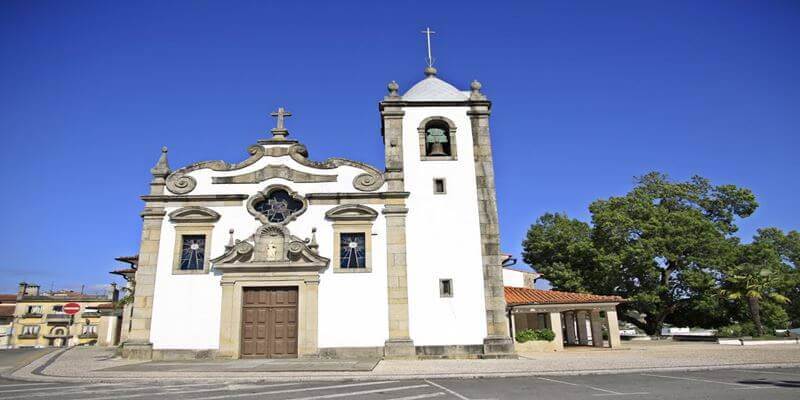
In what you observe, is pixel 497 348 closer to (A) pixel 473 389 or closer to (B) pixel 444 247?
(B) pixel 444 247

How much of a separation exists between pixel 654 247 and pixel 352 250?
2174 cm

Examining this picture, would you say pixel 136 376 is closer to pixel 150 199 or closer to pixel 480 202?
pixel 150 199

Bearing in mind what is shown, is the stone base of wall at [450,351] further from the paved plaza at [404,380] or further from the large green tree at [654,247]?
the large green tree at [654,247]

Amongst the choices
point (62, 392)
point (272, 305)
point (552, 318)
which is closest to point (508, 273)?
point (552, 318)

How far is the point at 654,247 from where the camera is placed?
1206 inches

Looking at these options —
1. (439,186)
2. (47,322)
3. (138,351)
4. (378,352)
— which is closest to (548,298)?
(439,186)

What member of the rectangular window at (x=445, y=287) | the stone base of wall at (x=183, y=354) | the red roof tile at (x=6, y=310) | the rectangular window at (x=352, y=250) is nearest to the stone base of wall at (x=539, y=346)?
the rectangular window at (x=445, y=287)

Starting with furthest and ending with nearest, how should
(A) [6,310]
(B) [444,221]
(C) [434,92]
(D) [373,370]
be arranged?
(A) [6,310]
(C) [434,92]
(B) [444,221]
(D) [373,370]

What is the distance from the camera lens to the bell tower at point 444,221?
16328 millimetres

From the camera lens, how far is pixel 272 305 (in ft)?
54.7

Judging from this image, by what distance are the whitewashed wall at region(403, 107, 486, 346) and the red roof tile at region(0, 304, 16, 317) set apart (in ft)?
170

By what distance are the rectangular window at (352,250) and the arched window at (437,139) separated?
13.4ft

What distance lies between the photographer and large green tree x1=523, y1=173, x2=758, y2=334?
30.6 meters

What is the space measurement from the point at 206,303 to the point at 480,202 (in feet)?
31.8
